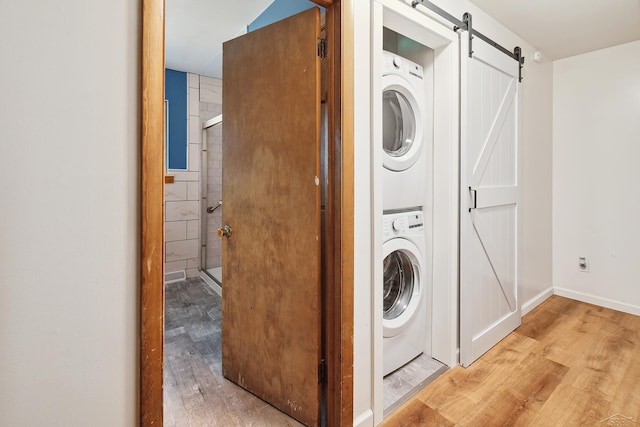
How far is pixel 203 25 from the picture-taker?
2.61m

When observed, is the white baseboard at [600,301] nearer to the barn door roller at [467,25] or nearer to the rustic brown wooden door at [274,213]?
the barn door roller at [467,25]

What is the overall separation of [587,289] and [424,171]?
2.45 metres

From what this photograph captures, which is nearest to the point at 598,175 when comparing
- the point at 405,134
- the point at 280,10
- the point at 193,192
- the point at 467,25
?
the point at 467,25

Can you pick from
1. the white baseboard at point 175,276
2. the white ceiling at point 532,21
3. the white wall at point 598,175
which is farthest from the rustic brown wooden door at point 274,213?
the white wall at point 598,175

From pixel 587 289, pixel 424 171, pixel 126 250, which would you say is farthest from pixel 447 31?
pixel 587 289

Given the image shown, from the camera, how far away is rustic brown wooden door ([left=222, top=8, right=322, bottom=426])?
1.47m

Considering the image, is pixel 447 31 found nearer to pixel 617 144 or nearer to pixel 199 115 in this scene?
pixel 617 144

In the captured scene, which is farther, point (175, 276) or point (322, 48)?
point (175, 276)

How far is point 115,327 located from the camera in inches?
34.2

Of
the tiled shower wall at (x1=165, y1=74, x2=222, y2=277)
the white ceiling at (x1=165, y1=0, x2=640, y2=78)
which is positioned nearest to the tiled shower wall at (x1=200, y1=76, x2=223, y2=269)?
the tiled shower wall at (x1=165, y1=74, x2=222, y2=277)

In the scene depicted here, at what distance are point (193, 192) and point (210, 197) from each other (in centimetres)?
21

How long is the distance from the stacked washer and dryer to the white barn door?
23 cm

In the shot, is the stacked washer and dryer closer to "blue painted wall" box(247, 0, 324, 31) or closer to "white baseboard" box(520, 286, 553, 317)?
"blue painted wall" box(247, 0, 324, 31)

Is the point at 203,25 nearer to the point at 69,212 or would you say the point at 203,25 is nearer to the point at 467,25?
the point at 467,25
